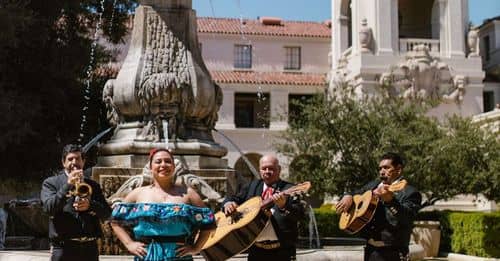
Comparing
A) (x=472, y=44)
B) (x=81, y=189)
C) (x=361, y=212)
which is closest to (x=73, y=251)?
(x=81, y=189)

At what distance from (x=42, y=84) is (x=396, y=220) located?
14.3 metres

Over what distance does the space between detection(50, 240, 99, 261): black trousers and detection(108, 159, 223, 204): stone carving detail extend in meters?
2.84

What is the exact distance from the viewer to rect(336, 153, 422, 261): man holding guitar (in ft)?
16.9

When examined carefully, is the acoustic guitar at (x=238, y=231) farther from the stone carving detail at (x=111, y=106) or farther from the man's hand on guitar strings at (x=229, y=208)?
the stone carving detail at (x=111, y=106)

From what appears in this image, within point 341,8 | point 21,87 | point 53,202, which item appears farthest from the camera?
point 341,8

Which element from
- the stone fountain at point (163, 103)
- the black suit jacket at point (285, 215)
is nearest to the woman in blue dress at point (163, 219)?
the black suit jacket at point (285, 215)

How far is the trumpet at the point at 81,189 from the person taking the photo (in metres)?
4.58

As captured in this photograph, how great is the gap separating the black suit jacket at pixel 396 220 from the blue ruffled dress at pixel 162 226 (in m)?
1.63

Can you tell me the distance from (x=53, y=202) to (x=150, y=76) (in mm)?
4454

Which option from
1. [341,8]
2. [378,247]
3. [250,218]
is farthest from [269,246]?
[341,8]

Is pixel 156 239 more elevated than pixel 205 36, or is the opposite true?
pixel 205 36

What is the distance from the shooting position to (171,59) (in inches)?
367

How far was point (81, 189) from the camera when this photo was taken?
181 inches

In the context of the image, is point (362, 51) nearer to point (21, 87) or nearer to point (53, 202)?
point (21, 87)
